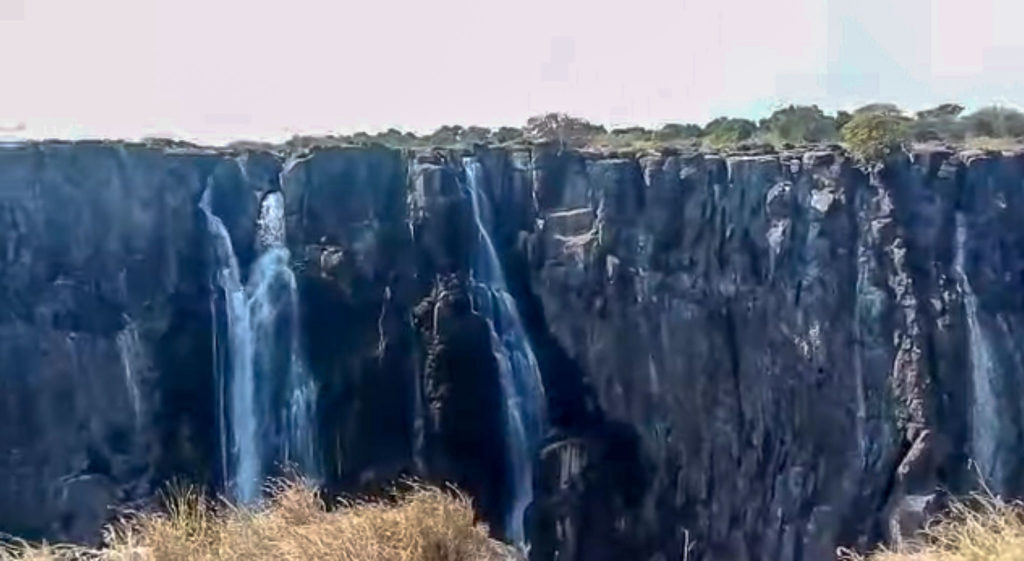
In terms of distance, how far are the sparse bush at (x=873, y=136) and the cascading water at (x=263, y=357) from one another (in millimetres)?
11419

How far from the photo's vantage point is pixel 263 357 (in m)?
24.6

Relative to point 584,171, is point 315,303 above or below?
below

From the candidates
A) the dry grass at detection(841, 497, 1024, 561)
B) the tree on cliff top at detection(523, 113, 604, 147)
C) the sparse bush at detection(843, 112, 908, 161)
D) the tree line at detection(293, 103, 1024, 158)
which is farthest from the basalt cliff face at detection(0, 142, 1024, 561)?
the dry grass at detection(841, 497, 1024, 561)

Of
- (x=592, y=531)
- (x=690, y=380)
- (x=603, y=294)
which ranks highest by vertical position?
(x=603, y=294)

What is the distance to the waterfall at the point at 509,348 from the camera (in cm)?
2517

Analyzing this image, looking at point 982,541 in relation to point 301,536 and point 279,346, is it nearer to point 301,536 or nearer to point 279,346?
point 301,536

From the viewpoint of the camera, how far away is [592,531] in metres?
24.6

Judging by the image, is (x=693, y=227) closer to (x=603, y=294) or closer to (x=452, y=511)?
(x=603, y=294)

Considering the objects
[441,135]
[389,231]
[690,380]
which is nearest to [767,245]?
[690,380]

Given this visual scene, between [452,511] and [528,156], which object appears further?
[528,156]

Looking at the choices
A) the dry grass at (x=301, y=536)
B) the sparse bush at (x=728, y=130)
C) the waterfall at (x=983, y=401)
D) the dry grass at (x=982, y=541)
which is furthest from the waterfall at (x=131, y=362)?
the dry grass at (x=982, y=541)

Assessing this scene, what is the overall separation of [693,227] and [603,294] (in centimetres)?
222

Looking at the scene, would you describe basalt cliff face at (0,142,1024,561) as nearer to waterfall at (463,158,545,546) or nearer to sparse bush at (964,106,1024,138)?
waterfall at (463,158,545,546)

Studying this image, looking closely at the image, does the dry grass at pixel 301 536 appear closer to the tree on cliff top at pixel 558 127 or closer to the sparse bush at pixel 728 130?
the sparse bush at pixel 728 130
